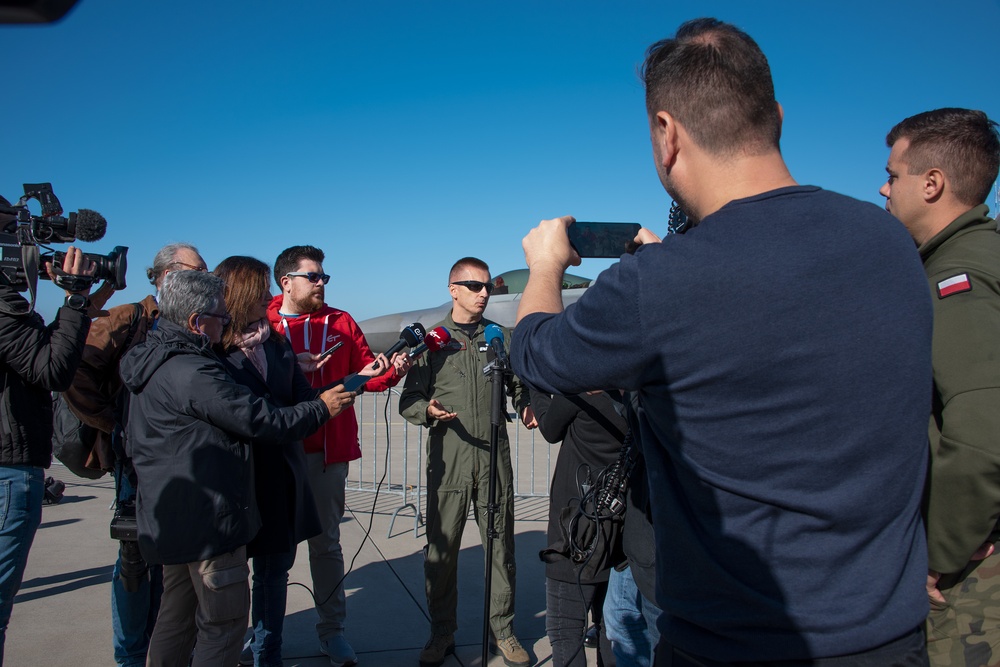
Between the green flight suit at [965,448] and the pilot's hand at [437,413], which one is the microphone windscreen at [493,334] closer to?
the pilot's hand at [437,413]

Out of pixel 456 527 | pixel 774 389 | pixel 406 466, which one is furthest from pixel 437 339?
pixel 406 466

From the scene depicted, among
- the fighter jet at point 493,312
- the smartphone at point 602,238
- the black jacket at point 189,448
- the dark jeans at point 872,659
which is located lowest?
the dark jeans at point 872,659

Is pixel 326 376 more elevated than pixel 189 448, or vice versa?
pixel 326 376

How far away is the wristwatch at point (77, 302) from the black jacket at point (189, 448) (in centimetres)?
46

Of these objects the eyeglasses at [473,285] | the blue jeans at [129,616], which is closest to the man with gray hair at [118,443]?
the blue jeans at [129,616]

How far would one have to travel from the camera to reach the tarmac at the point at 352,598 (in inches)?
163

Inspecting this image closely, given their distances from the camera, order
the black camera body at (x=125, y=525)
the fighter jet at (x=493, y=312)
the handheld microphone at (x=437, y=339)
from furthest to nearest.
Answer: the fighter jet at (x=493, y=312), the handheld microphone at (x=437, y=339), the black camera body at (x=125, y=525)

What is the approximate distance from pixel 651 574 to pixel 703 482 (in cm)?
96

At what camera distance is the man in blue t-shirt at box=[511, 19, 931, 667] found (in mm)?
1236

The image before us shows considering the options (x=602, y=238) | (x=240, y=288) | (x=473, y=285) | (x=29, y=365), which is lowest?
(x=29, y=365)

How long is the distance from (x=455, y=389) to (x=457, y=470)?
51cm

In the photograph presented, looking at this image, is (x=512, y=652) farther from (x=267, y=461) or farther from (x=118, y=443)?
(x=118, y=443)

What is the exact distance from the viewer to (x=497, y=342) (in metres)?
3.42

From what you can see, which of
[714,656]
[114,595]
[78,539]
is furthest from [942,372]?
[78,539]
